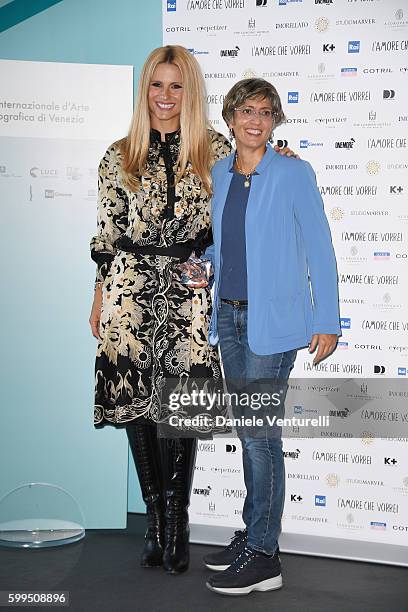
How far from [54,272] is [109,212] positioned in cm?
54

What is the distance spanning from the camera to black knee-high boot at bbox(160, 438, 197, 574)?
2934 mm

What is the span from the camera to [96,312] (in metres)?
3.11

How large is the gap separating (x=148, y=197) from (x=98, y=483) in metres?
1.29

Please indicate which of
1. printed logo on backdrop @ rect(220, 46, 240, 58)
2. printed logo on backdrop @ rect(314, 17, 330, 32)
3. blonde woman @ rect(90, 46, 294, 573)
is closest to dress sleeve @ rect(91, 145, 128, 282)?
blonde woman @ rect(90, 46, 294, 573)

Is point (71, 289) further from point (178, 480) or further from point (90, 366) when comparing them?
point (178, 480)

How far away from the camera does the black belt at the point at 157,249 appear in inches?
116

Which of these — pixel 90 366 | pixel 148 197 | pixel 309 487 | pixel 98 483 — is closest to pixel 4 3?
pixel 148 197

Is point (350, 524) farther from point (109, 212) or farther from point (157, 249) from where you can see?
point (109, 212)

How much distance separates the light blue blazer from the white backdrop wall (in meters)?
0.84

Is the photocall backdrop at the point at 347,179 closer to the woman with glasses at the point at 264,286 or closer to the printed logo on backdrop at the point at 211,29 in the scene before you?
the printed logo on backdrop at the point at 211,29

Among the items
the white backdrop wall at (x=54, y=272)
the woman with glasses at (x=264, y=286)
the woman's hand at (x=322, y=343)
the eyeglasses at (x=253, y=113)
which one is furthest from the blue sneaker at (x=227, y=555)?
the eyeglasses at (x=253, y=113)

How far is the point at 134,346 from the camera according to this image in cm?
294

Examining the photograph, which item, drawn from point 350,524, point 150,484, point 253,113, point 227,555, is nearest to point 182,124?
point 253,113

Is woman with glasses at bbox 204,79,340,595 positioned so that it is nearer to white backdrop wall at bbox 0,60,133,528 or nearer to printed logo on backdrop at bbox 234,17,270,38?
printed logo on backdrop at bbox 234,17,270,38
